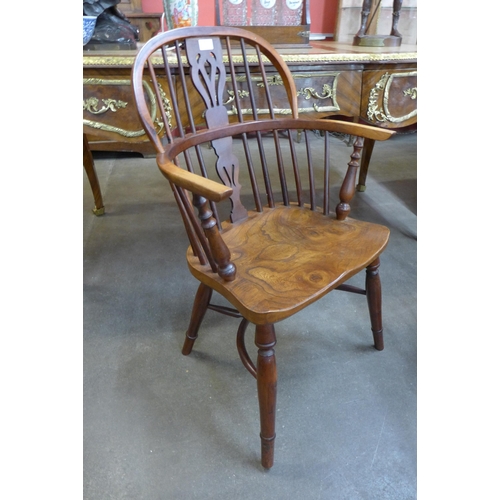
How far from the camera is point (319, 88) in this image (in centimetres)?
147

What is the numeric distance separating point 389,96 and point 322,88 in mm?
290

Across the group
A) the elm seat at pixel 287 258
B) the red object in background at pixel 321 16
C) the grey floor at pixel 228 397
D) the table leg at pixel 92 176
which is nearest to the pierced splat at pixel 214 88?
Answer: the elm seat at pixel 287 258

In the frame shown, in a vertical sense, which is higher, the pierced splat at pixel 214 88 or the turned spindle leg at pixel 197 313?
the pierced splat at pixel 214 88

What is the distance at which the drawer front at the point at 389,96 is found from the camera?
1.50 m

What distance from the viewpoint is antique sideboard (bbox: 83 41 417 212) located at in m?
1.34

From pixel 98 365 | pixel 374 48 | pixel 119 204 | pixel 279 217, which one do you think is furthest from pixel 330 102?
pixel 119 204

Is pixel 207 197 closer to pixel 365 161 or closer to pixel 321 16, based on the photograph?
pixel 365 161

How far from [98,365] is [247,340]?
52 cm

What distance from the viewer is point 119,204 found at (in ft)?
7.77

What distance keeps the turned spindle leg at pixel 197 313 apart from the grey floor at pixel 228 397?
5 centimetres

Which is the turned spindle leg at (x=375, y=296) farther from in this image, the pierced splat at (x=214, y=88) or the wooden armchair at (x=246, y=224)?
the pierced splat at (x=214, y=88)

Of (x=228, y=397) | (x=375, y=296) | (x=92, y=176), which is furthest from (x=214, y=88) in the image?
(x=92, y=176)

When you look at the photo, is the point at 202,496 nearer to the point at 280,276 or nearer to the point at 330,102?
the point at 280,276

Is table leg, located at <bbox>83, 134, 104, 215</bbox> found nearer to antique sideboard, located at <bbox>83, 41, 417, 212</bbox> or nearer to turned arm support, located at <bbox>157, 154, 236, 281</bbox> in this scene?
antique sideboard, located at <bbox>83, 41, 417, 212</bbox>
